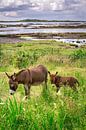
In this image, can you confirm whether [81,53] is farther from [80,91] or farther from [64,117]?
[64,117]

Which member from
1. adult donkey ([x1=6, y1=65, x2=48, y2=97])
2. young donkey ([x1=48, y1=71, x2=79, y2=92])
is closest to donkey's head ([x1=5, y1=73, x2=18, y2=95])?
adult donkey ([x1=6, y1=65, x2=48, y2=97])

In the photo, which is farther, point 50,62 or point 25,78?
point 50,62

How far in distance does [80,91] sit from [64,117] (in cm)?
282

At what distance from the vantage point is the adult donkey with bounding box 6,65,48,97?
11586mm

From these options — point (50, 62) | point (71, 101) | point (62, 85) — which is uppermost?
point (71, 101)

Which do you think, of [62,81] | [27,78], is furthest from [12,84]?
[62,81]

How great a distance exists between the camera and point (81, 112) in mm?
8719

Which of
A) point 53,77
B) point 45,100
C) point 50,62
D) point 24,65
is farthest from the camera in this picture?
point 50,62

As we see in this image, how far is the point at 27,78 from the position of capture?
12109 millimetres

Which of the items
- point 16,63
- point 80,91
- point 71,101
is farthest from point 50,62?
point 71,101

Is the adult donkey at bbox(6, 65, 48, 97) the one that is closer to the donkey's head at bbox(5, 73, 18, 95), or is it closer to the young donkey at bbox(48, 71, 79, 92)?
the donkey's head at bbox(5, 73, 18, 95)

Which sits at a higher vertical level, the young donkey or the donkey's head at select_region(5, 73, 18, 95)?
the donkey's head at select_region(5, 73, 18, 95)

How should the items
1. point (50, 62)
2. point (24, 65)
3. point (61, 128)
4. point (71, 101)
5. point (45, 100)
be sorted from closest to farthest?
1. point (61, 128)
2. point (71, 101)
3. point (45, 100)
4. point (24, 65)
5. point (50, 62)

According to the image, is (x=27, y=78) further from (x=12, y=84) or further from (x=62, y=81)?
(x=62, y=81)
